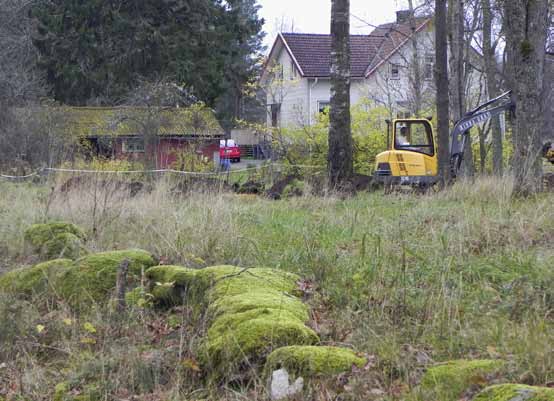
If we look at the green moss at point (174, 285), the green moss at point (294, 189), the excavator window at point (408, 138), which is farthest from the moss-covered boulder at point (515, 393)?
the excavator window at point (408, 138)

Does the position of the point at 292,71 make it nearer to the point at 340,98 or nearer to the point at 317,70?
the point at 317,70

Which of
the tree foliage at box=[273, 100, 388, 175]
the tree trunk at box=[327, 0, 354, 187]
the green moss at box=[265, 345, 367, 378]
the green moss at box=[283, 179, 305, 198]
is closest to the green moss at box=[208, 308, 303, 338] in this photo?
the green moss at box=[265, 345, 367, 378]

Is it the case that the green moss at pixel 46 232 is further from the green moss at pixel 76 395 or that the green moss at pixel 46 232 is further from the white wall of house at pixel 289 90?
the white wall of house at pixel 289 90

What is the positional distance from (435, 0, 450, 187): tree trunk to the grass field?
790 centimetres

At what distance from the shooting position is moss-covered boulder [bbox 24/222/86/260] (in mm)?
8352

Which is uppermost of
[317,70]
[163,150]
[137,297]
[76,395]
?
[317,70]

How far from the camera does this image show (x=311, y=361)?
14.6ft

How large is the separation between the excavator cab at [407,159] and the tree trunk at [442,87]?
0.99 m

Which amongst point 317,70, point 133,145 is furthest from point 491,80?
point 317,70

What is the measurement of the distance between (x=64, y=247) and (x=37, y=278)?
1.11 metres

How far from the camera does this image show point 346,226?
29.7 ft

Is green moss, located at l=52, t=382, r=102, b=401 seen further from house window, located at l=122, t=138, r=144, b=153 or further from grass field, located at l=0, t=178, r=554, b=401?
house window, located at l=122, t=138, r=144, b=153

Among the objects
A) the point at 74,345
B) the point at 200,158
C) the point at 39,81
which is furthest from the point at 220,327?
the point at 39,81

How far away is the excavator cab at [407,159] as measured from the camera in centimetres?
1892
